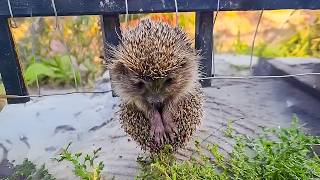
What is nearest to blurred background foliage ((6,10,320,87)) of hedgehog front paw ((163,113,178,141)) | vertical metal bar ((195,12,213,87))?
vertical metal bar ((195,12,213,87))

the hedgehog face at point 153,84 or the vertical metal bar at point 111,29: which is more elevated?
the vertical metal bar at point 111,29

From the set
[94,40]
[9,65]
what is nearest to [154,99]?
[9,65]

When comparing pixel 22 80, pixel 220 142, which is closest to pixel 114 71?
pixel 22 80

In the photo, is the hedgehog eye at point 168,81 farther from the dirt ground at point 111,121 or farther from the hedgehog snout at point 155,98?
the dirt ground at point 111,121

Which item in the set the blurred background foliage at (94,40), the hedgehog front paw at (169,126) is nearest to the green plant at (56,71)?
the blurred background foliage at (94,40)

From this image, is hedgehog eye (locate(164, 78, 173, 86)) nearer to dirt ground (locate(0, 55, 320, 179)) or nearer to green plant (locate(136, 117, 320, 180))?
green plant (locate(136, 117, 320, 180))
